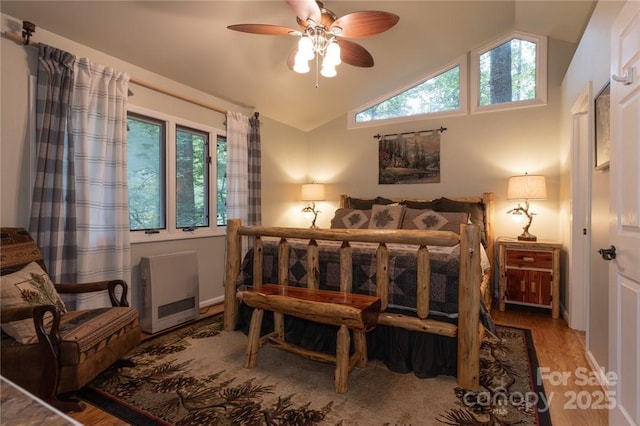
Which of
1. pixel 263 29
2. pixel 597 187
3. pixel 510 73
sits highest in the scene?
pixel 510 73

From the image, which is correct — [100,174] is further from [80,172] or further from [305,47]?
[305,47]

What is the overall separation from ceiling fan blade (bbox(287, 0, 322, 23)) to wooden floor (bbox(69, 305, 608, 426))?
2212 mm

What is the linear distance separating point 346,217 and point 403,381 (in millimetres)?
2164

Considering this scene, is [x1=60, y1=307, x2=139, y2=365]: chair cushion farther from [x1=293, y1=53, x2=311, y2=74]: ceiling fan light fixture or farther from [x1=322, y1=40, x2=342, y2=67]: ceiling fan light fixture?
[x1=322, y1=40, x2=342, y2=67]: ceiling fan light fixture

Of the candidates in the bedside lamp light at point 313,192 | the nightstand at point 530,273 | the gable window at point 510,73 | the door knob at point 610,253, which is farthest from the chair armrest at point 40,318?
the gable window at point 510,73

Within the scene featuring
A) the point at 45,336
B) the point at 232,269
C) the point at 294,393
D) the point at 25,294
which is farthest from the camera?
the point at 232,269

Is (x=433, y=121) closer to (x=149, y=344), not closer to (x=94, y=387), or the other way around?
(x=149, y=344)

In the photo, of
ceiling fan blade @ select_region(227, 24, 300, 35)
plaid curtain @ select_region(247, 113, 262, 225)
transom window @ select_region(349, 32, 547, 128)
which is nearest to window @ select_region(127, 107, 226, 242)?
plaid curtain @ select_region(247, 113, 262, 225)

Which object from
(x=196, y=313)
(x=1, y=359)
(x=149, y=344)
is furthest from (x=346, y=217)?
(x=1, y=359)

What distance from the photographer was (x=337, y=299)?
2055 mm

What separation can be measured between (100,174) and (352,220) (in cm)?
253

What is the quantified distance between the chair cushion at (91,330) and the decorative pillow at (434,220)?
8.82 feet

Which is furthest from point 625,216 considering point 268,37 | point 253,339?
point 268,37

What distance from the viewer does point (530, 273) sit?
3330mm
